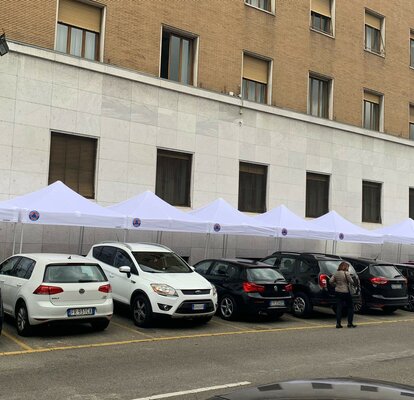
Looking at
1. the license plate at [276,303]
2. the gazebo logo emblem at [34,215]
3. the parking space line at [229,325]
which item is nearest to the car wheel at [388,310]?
the license plate at [276,303]

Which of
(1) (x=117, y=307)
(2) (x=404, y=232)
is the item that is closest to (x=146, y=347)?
(1) (x=117, y=307)

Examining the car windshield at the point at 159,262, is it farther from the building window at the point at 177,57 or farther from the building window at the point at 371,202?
the building window at the point at 371,202

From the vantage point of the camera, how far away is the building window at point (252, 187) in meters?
20.6

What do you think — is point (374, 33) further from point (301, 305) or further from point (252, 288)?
point (252, 288)

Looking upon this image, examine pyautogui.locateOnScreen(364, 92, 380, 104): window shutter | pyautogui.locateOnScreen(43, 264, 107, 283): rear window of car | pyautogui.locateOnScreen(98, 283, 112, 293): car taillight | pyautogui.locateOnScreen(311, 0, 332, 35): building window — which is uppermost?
pyautogui.locateOnScreen(311, 0, 332, 35): building window

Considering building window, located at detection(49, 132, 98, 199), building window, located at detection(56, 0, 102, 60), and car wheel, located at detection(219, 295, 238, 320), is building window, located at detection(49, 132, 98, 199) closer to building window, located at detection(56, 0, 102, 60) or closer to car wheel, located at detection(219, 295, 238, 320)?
building window, located at detection(56, 0, 102, 60)

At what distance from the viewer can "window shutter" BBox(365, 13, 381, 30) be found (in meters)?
25.7

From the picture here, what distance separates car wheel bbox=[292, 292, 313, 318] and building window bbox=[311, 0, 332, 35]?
14.4 metres

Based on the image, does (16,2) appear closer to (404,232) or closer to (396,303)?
(396,303)

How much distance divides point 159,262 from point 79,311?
2.83 m

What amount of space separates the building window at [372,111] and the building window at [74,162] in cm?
1459

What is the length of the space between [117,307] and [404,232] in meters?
14.6

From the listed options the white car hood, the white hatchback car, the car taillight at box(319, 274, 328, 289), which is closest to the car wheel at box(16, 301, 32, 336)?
the white hatchback car

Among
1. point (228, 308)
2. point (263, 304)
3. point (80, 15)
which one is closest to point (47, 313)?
point (228, 308)
